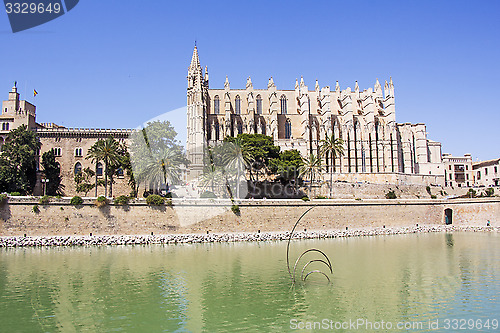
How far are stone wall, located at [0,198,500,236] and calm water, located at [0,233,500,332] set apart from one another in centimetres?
439

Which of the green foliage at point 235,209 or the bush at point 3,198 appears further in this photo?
the green foliage at point 235,209

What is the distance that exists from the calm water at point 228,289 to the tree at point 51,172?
17.8m

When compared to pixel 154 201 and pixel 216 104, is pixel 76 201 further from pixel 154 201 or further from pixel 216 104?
pixel 216 104

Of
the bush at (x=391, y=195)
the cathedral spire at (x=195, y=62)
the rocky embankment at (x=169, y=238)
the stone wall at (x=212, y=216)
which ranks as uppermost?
the cathedral spire at (x=195, y=62)

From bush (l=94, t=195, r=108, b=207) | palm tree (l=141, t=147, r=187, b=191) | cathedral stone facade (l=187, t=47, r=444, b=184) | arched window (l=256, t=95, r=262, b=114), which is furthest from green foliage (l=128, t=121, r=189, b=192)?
arched window (l=256, t=95, r=262, b=114)

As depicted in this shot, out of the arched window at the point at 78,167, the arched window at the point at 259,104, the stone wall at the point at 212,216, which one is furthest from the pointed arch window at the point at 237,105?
the stone wall at the point at 212,216

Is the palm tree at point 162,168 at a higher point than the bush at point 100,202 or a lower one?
higher

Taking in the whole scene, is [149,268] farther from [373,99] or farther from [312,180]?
[373,99]

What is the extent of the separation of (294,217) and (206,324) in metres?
25.9

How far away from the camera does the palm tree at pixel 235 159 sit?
43.4m

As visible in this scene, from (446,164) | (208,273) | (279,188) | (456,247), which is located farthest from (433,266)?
(446,164)

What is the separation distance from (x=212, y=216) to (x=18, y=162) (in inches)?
811

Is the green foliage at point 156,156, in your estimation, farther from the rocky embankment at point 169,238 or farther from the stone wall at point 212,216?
the rocky embankment at point 169,238

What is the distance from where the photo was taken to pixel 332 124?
63.1 metres
